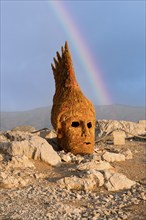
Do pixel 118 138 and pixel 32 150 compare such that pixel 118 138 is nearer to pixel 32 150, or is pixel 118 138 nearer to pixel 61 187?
pixel 32 150

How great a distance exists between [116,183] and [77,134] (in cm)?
447

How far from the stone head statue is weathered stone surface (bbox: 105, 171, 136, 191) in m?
4.10

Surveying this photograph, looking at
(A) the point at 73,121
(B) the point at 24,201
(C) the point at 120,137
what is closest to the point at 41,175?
(B) the point at 24,201

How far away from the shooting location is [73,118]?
1233 centimetres

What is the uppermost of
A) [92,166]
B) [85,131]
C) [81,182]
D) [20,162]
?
[85,131]

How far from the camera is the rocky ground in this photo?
6.07 meters

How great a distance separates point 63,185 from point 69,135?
185 inches

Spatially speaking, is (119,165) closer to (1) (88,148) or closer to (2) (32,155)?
(1) (88,148)

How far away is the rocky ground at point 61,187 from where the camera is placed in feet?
19.9

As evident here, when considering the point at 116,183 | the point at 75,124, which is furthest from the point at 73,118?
the point at 116,183

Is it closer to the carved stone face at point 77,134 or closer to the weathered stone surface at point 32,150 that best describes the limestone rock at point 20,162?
the weathered stone surface at point 32,150

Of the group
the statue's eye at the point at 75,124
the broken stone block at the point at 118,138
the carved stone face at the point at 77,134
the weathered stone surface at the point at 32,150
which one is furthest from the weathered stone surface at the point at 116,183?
the broken stone block at the point at 118,138

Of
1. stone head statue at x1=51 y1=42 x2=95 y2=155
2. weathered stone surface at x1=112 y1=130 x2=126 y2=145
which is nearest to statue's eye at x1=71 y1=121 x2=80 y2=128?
stone head statue at x1=51 y1=42 x2=95 y2=155

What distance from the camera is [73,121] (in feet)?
40.4
